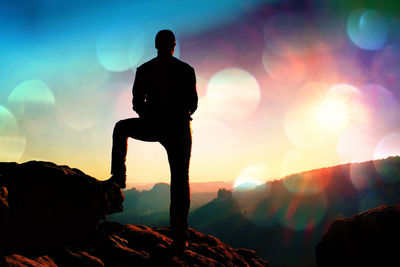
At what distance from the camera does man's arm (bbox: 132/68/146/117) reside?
527cm

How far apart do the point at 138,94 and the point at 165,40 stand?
131cm

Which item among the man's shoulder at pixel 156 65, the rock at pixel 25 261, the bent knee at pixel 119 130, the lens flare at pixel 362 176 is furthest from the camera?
the lens flare at pixel 362 176

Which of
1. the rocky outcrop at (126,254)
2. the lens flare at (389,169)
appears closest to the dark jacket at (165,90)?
the rocky outcrop at (126,254)

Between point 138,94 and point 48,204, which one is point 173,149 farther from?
point 48,204

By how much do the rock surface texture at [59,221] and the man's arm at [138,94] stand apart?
5.34 feet

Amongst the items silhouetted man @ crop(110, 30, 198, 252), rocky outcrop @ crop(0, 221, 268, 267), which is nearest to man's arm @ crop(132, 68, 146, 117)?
silhouetted man @ crop(110, 30, 198, 252)

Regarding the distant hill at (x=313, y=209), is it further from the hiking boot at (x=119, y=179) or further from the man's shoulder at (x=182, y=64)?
the man's shoulder at (x=182, y=64)

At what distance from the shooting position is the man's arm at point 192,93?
5.52m

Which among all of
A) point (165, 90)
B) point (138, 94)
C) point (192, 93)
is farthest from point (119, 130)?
point (192, 93)

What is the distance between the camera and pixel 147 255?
16.2ft

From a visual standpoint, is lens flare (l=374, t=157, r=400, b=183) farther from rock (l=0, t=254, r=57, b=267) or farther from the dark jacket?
rock (l=0, t=254, r=57, b=267)

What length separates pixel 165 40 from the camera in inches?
215

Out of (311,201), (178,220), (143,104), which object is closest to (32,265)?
(178,220)

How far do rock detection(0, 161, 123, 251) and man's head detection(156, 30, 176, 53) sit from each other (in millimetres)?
3044
